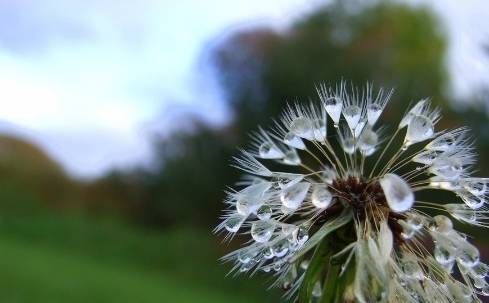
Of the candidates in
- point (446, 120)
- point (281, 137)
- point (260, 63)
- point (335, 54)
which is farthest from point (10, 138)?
point (281, 137)

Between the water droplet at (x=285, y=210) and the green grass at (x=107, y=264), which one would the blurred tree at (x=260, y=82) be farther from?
the water droplet at (x=285, y=210)

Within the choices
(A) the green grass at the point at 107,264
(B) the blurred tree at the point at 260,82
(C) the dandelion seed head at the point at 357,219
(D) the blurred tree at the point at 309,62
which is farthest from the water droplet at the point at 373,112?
(B) the blurred tree at the point at 260,82

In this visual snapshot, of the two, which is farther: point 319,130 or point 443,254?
point 319,130

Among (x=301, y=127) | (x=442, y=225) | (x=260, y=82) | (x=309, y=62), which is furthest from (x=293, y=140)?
(x=260, y=82)

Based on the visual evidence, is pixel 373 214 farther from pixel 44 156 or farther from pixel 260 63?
pixel 44 156

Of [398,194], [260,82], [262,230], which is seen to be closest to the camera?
[398,194]

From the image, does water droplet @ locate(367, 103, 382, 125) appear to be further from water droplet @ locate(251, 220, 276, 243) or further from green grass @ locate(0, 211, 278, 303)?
green grass @ locate(0, 211, 278, 303)

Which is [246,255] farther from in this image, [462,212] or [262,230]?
[462,212]
